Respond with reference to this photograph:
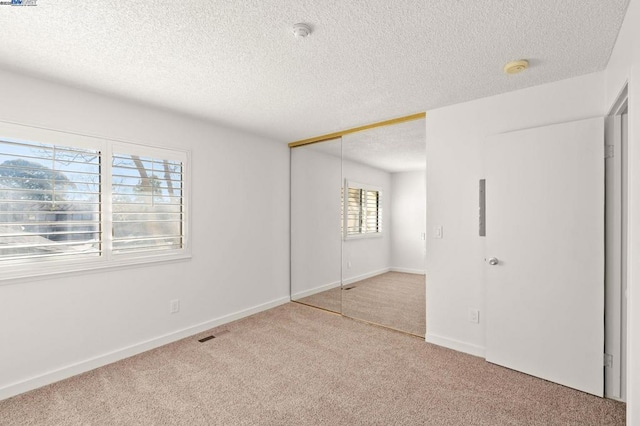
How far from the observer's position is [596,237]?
221 centimetres

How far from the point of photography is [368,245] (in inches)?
221

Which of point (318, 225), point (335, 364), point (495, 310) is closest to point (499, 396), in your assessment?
point (495, 310)

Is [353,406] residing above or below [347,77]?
below

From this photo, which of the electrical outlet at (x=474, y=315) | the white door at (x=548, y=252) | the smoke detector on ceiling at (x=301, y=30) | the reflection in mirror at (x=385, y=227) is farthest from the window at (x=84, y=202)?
the white door at (x=548, y=252)

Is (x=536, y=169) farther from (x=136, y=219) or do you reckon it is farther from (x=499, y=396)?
(x=136, y=219)

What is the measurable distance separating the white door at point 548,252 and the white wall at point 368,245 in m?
2.56

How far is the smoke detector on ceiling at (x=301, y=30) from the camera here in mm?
1718

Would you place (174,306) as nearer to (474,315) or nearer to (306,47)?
(306,47)

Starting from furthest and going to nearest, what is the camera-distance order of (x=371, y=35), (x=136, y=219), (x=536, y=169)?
(x=136, y=219)
(x=536, y=169)
(x=371, y=35)

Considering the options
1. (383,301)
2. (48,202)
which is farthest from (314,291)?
(48,202)

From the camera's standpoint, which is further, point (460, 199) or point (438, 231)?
point (438, 231)

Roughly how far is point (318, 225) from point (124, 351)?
2785 mm

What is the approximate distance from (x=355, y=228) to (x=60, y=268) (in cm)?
382

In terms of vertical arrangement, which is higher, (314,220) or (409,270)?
→ (314,220)
